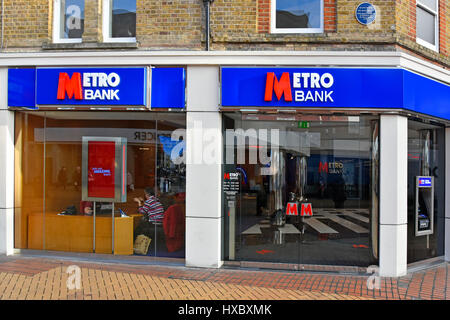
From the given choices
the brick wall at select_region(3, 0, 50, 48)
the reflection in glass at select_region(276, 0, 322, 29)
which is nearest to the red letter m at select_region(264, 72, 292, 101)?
the reflection in glass at select_region(276, 0, 322, 29)

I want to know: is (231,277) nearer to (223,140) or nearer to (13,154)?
(223,140)

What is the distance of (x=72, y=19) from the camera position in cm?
746

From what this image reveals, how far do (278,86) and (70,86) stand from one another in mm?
3973

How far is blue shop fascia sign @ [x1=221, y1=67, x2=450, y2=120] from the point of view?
622 cm

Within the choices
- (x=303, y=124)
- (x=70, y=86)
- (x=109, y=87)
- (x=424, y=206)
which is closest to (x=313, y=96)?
(x=303, y=124)

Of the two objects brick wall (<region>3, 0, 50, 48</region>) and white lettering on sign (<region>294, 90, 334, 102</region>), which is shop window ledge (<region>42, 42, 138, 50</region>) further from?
white lettering on sign (<region>294, 90, 334, 102</region>)

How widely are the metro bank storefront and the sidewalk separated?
433 millimetres

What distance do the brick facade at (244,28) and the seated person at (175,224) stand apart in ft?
10.1

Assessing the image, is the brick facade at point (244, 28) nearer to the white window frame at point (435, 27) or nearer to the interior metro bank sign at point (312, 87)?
the white window frame at point (435, 27)

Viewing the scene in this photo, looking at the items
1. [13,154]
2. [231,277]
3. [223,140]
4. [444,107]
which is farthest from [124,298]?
[444,107]

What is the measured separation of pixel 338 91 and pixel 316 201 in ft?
6.80

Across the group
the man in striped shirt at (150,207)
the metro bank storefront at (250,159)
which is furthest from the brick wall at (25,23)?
the man in striped shirt at (150,207)

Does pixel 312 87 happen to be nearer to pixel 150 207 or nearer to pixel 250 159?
pixel 250 159

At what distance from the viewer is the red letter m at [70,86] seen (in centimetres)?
680
